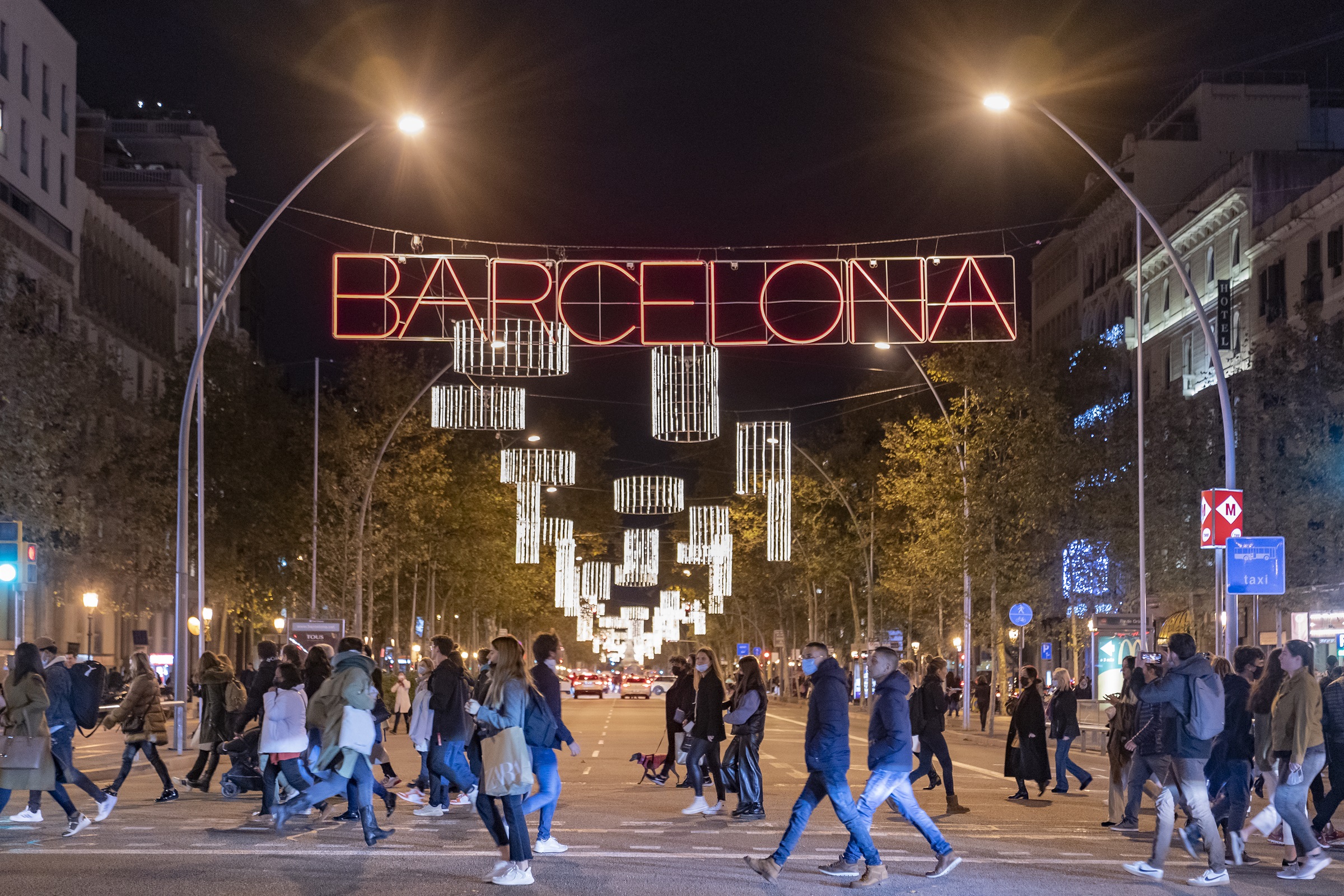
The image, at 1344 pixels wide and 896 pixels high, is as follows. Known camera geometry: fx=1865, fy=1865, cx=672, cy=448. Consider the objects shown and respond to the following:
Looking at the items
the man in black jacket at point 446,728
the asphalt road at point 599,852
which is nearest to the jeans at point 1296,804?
the asphalt road at point 599,852

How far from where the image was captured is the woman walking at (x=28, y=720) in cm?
1603

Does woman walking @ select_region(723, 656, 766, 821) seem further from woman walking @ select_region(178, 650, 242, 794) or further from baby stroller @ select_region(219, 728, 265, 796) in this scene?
woman walking @ select_region(178, 650, 242, 794)

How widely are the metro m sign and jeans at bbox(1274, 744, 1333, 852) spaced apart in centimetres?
1123

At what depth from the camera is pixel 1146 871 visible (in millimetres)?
14281

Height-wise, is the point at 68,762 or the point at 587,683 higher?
the point at 68,762

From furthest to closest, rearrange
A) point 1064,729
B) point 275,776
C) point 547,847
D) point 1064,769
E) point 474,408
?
point 474,408 → point 1064,729 → point 1064,769 → point 275,776 → point 547,847

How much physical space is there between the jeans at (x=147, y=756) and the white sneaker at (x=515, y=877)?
764 cm

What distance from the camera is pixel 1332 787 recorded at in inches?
634

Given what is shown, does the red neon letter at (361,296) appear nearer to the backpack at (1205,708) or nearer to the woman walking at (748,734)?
the woman walking at (748,734)

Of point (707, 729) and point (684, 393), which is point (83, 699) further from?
point (684, 393)

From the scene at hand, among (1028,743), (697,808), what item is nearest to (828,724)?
(697,808)

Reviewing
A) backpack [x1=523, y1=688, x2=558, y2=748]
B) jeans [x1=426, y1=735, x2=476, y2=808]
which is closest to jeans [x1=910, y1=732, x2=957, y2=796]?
jeans [x1=426, y1=735, x2=476, y2=808]

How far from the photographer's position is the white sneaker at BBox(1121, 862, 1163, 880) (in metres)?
14.2

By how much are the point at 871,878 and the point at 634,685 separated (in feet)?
248
